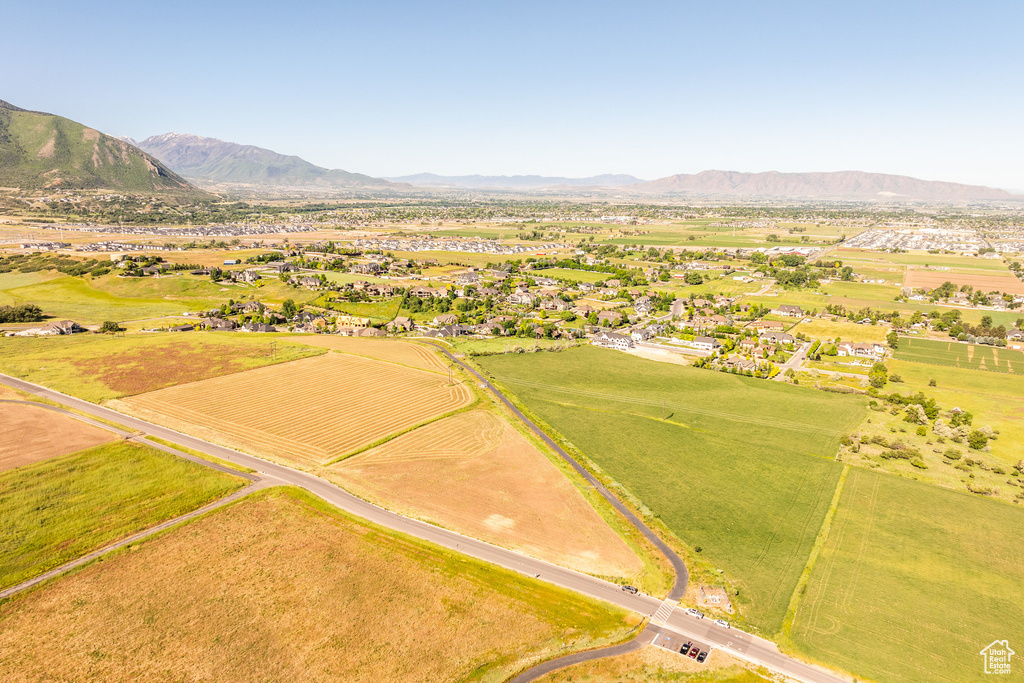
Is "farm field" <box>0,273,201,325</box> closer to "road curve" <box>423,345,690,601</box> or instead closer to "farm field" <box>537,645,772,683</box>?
"road curve" <box>423,345,690,601</box>

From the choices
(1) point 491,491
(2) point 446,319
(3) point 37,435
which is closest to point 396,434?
(1) point 491,491

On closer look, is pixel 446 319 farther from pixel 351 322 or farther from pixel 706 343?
pixel 706 343

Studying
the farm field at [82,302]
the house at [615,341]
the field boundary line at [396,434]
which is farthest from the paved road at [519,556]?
the farm field at [82,302]

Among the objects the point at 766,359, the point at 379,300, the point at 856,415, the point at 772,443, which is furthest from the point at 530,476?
the point at 379,300

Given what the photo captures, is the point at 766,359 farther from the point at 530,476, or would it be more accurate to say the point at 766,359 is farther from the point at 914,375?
the point at 530,476

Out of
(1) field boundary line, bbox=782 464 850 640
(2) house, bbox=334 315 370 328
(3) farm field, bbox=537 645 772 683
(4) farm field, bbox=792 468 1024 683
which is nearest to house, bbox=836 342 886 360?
(1) field boundary line, bbox=782 464 850 640

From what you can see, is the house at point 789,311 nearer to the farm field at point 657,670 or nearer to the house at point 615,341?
the house at point 615,341
